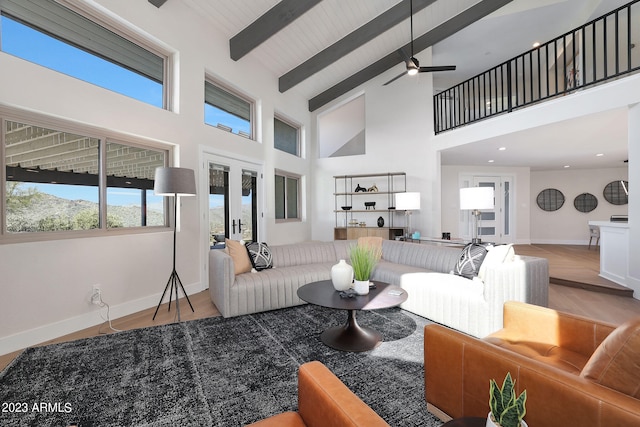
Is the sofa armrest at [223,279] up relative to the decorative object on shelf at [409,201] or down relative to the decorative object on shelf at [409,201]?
down

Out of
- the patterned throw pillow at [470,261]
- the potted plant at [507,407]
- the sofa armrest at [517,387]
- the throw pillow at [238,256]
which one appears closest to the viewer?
the potted plant at [507,407]

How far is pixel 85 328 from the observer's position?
3.00 m

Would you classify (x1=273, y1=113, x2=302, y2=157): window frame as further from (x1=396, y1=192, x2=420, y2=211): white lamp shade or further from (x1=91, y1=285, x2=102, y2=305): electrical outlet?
(x1=91, y1=285, x2=102, y2=305): electrical outlet

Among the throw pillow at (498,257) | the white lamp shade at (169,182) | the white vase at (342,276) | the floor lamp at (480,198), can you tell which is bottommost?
the white vase at (342,276)

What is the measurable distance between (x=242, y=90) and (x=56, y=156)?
3049 millimetres

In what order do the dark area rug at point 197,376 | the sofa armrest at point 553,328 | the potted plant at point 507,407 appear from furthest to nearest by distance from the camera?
the dark area rug at point 197,376, the sofa armrest at point 553,328, the potted plant at point 507,407

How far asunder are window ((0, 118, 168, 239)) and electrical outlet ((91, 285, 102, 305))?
0.65 metres

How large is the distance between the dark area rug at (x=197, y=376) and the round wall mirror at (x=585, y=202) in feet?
30.1

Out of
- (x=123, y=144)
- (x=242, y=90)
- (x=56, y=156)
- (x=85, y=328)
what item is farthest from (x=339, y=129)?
(x=85, y=328)

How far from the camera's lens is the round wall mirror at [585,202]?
874 centimetres

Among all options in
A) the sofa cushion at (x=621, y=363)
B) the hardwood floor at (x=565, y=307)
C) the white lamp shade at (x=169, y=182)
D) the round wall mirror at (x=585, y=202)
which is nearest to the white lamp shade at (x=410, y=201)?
the hardwood floor at (x=565, y=307)

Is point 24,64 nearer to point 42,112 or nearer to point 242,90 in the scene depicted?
point 42,112

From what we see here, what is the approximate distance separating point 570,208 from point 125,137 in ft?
37.4

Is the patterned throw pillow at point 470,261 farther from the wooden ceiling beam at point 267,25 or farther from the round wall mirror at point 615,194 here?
the round wall mirror at point 615,194
